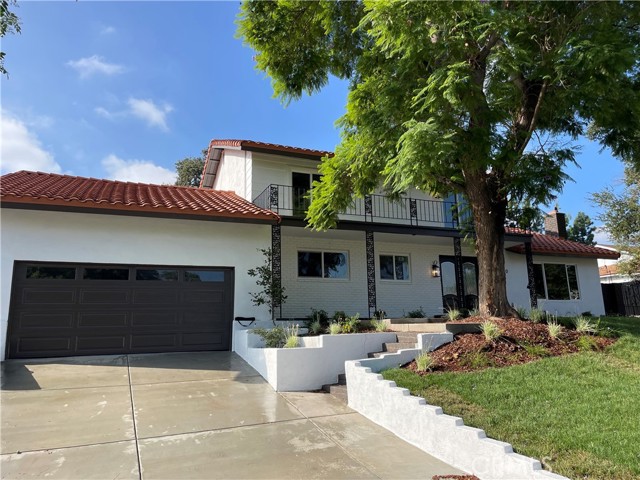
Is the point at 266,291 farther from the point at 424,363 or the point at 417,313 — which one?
the point at 417,313

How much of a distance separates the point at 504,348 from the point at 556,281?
13.6 meters

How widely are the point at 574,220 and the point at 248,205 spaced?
49.7 m

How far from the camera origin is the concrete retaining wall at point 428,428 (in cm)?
416

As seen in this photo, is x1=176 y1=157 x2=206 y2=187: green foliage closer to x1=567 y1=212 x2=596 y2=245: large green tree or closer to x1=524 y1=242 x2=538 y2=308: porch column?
x1=524 y1=242 x2=538 y2=308: porch column

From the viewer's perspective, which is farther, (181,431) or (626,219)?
(626,219)

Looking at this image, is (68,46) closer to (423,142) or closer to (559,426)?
(423,142)

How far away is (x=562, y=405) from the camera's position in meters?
5.14

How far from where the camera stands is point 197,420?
5906 mm

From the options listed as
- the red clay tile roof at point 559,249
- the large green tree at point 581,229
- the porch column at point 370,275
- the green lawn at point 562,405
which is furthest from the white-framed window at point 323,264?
the large green tree at point 581,229

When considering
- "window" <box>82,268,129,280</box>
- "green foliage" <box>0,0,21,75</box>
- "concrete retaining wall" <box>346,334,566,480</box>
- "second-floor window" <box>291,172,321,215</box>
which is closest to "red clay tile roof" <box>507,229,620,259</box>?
"second-floor window" <box>291,172,321,215</box>

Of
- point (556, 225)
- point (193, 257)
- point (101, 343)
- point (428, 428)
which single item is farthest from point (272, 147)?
point (556, 225)

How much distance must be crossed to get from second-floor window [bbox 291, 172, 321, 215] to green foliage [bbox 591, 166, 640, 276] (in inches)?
615

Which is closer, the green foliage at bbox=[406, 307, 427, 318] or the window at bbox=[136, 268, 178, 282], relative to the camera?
the window at bbox=[136, 268, 178, 282]

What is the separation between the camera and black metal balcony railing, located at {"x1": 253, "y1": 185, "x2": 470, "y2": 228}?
13.8 m
